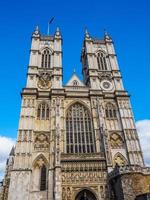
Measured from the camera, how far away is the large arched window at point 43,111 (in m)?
27.1

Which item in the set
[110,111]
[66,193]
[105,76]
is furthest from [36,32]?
[66,193]

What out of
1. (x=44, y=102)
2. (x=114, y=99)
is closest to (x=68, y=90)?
(x=44, y=102)

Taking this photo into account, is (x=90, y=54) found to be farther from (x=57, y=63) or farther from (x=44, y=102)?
(x=44, y=102)

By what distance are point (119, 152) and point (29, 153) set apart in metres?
10.5

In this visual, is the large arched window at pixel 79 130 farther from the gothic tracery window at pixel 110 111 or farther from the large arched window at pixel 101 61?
the large arched window at pixel 101 61

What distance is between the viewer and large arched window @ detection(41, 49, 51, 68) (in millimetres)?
32444

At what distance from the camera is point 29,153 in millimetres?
23438

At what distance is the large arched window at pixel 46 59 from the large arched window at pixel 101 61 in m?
8.03

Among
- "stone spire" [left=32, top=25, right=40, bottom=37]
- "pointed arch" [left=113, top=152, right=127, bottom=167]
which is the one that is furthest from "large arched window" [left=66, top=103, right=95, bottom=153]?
"stone spire" [left=32, top=25, right=40, bottom=37]

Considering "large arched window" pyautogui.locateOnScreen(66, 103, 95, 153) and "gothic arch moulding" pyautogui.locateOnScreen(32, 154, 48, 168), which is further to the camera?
"large arched window" pyautogui.locateOnScreen(66, 103, 95, 153)

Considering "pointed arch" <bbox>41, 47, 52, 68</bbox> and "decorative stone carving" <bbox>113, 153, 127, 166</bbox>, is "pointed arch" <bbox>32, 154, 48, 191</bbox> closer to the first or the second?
"decorative stone carving" <bbox>113, 153, 127, 166</bbox>

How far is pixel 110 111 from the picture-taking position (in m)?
28.9

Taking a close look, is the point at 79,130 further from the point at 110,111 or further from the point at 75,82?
the point at 75,82

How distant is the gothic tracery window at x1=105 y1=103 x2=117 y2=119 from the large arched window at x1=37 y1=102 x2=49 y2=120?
26.4 feet
